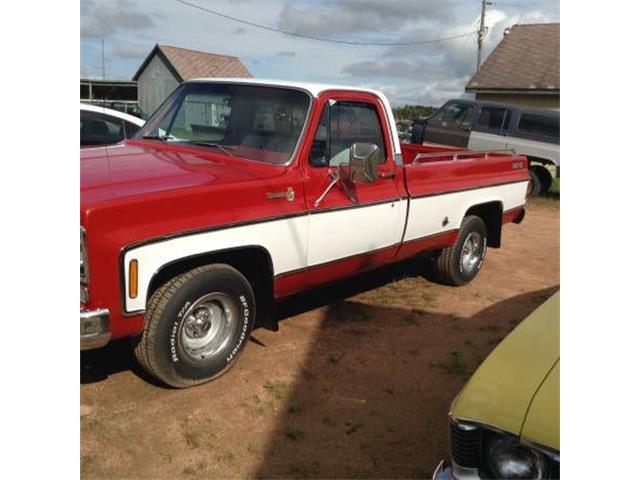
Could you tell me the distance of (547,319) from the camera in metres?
2.67

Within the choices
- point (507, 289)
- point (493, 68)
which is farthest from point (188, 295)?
point (493, 68)

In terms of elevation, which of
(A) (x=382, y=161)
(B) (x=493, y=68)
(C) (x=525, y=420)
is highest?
(B) (x=493, y=68)

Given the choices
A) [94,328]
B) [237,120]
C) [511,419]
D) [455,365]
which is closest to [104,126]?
[237,120]

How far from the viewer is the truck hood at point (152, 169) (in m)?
3.40

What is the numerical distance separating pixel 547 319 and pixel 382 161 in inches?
98.7

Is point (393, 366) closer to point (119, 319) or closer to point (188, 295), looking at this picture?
point (188, 295)

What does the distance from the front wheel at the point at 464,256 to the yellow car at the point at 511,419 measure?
372 cm

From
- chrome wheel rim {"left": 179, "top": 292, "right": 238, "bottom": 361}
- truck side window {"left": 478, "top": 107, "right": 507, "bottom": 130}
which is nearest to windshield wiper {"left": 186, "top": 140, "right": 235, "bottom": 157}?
chrome wheel rim {"left": 179, "top": 292, "right": 238, "bottom": 361}

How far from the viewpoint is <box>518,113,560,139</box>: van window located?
13.1m

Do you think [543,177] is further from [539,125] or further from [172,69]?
[172,69]

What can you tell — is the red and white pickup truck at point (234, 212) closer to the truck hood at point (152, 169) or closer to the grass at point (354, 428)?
the truck hood at point (152, 169)

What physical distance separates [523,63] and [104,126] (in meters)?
21.1

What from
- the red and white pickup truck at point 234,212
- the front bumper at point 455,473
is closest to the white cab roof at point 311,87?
the red and white pickup truck at point 234,212
